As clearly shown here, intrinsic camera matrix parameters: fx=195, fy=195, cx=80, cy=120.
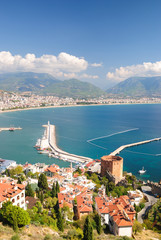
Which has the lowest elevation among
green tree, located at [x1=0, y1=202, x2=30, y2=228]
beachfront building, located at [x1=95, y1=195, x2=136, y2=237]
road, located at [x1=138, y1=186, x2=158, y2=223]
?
road, located at [x1=138, y1=186, x2=158, y2=223]

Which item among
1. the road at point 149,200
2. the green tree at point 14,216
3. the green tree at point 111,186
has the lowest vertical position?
the road at point 149,200

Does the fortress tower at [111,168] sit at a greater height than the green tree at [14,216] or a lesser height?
lesser

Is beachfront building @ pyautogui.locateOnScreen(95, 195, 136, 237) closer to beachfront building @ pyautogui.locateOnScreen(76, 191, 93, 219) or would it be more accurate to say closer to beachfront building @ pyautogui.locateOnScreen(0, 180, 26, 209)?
beachfront building @ pyautogui.locateOnScreen(76, 191, 93, 219)

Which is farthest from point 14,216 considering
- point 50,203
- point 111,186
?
point 111,186

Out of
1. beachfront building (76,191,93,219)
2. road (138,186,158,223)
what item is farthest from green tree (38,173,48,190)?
road (138,186,158,223)

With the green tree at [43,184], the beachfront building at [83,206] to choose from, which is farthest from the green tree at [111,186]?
the green tree at [43,184]

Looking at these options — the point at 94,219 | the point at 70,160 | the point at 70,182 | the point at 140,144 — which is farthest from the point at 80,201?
the point at 140,144

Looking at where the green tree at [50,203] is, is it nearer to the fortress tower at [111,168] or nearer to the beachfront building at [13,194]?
the beachfront building at [13,194]

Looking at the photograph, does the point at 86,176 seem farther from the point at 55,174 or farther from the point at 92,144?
the point at 92,144

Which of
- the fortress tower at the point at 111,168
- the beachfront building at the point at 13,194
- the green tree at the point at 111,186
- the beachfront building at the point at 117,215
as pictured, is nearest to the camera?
the beachfront building at the point at 13,194

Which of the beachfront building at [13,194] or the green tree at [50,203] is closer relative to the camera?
the beachfront building at [13,194]
